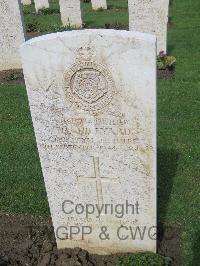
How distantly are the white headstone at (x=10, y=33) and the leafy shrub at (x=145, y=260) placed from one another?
24.0 ft

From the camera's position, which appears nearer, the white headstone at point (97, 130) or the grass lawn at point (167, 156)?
the white headstone at point (97, 130)

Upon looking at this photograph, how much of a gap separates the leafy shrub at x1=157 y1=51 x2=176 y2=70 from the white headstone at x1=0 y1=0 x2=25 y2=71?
3252mm

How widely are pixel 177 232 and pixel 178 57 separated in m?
6.60

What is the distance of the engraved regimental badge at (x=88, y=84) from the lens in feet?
11.0

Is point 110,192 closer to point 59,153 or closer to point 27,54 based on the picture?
point 59,153

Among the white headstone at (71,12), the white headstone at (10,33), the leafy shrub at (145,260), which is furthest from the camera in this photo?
the white headstone at (71,12)

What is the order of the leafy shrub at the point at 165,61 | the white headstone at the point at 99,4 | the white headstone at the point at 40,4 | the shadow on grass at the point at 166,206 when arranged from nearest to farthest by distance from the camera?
the shadow on grass at the point at 166,206 → the leafy shrub at the point at 165,61 → the white headstone at the point at 99,4 → the white headstone at the point at 40,4

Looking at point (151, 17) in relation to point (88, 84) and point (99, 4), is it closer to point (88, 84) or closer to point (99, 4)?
point (88, 84)

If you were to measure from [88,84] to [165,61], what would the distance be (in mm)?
6616

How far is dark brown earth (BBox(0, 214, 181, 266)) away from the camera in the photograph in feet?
13.6

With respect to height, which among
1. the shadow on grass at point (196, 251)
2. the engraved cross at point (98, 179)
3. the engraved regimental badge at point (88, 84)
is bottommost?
the shadow on grass at point (196, 251)

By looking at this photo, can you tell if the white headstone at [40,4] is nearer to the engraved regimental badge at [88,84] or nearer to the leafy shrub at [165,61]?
the leafy shrub at [165,61]

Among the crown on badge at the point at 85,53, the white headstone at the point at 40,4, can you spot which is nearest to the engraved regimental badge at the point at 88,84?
the crown on badge at the point at 85,53

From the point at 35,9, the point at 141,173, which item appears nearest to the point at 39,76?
the point at 141,173
